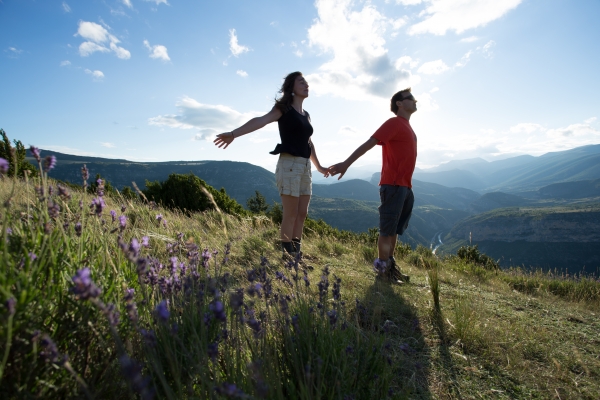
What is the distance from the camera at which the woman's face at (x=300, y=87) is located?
4.14 m

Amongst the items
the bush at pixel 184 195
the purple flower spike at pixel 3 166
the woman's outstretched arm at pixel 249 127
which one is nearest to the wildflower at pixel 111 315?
the purple flower spike at pixel 3 166

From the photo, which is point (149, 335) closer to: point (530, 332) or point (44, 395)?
point (44, 395)

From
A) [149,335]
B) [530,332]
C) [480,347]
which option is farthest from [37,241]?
[530,332]

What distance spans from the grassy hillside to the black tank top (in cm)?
159

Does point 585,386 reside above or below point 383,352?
below

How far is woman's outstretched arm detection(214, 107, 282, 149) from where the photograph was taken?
135 inches

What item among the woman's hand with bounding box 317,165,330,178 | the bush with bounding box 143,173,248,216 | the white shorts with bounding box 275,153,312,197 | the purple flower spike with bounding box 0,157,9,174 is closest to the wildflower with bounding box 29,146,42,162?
the purple flower spike with bounding box 0,157,9,174

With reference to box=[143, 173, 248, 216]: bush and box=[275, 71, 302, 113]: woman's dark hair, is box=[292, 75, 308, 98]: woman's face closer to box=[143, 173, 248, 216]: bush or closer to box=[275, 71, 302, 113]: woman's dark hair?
box=[275, 71, 302, 113]: woman's dark hair

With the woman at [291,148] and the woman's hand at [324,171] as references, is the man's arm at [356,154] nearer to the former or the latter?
the woman's hand at [324,171]

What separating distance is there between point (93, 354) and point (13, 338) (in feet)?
1.32

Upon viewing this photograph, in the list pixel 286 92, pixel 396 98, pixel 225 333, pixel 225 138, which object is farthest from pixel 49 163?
pixel 396 98

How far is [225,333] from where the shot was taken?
1.47 metres

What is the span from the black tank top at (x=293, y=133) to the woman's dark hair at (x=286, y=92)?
3.2 inches

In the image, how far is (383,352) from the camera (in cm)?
174
